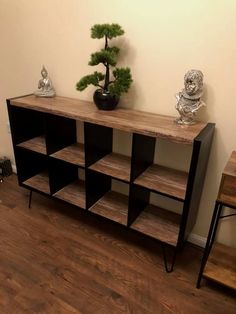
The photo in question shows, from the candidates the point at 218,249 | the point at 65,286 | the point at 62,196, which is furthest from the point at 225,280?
the point at 62,196

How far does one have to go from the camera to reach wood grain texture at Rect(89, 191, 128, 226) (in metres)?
1.75

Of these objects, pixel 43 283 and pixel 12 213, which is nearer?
pixel 43 283

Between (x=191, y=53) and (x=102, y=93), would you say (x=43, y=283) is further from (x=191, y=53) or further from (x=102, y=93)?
(x=191, y=53)

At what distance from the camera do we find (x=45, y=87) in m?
1.93

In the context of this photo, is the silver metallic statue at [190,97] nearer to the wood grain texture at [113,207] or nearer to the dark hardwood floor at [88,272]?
the wood grain texture at [113,207]

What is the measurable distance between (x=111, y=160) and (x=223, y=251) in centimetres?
95

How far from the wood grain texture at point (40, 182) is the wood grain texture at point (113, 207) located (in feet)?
1.47

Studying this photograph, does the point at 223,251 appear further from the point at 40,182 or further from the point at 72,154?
the point at 40,182

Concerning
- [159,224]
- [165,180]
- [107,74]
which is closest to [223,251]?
[159,224]

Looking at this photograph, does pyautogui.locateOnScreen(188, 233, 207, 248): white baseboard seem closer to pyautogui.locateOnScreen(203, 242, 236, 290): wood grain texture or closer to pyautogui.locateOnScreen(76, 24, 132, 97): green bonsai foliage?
pyautogui.locateOnScreen(203, 242, 236, 290): wood grain texture

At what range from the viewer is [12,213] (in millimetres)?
2117

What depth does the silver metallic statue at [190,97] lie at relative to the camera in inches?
52.2

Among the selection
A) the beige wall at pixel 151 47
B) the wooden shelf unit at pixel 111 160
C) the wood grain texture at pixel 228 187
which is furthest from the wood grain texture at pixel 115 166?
the wood grain texture at pixel 228 187

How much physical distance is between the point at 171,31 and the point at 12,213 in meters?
Result: 1.80
